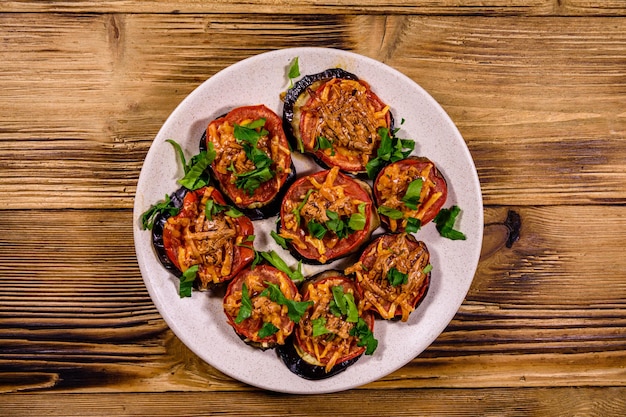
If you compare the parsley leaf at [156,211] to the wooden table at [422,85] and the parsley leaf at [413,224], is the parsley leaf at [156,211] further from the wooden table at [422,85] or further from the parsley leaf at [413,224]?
the parsley leaf at [413,224]

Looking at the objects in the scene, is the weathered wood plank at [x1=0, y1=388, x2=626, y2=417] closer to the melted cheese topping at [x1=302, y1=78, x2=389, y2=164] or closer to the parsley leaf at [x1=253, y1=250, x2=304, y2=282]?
the parsley leaf at [x1=253, y1=250, x2=304, y2=282]

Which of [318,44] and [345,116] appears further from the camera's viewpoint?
[318,44]

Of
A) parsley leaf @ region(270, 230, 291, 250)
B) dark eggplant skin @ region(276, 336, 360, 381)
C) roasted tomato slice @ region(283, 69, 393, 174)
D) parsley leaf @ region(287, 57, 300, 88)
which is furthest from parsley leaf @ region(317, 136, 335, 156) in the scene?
dark eggplant skin @ region(276, 336, 360, 381)

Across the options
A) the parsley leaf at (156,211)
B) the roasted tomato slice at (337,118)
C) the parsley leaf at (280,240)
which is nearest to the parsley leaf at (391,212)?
the roasted tomato slice at (337,118)

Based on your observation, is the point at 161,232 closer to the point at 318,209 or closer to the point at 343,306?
the point at 318,209

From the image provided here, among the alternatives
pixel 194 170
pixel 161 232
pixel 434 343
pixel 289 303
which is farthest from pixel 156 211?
pixel 434 343

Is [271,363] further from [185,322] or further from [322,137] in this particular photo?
[322,137]

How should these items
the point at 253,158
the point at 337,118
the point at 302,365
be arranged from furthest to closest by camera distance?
the point at 302,365 → the point at 337,118 → the point at 253,158
